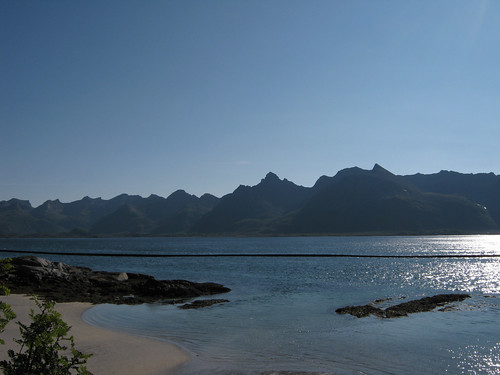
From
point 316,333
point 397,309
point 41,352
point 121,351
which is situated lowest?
point 397,309

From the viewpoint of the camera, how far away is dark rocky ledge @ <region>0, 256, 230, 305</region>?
4075 centimetres

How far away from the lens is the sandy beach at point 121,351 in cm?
1820

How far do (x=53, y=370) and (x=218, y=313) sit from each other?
24464 mm

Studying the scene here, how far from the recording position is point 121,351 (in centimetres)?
2075

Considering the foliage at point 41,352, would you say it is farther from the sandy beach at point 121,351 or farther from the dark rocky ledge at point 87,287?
the dark rocky ledge at point 87,287

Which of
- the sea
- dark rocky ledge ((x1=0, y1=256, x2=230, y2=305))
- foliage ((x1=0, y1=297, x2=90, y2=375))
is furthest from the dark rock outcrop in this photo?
foliage ((x1=0, y1=297, x2=90, y2=375))

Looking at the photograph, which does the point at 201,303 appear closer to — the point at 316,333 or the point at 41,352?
the point at 316,333

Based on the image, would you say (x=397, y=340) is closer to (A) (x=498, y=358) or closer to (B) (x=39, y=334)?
(A) (x=498, y=358)

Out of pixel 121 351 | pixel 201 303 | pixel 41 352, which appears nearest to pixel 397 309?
pixel 201 303

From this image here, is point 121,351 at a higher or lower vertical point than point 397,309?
higher

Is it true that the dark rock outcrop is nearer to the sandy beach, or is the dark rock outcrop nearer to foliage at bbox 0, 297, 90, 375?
the sandy beach

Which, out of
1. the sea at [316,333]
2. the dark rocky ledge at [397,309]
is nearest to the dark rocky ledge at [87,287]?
the sea at [316,333]

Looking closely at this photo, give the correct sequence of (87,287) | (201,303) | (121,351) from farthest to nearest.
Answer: (87,287)
(201,303)
(121,351)

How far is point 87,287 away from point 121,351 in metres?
28.1
